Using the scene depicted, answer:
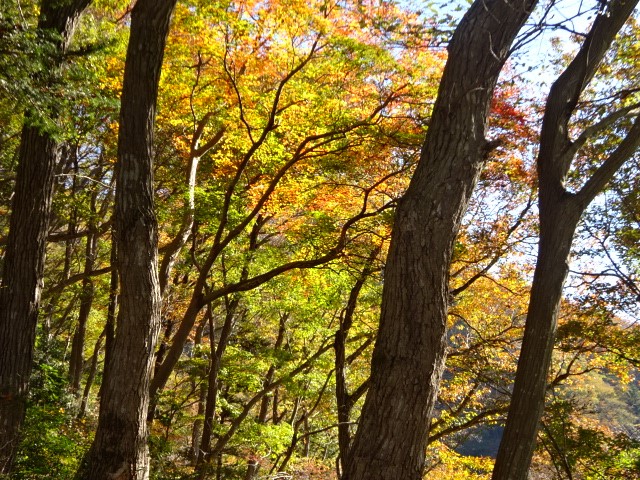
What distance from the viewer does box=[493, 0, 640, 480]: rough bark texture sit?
3.93 meters

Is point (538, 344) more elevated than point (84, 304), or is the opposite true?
point (84, 304)

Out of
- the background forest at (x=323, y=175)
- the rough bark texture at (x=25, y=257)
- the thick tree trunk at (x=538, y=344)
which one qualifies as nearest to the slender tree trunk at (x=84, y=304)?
the background forest at (x=323, y=175)

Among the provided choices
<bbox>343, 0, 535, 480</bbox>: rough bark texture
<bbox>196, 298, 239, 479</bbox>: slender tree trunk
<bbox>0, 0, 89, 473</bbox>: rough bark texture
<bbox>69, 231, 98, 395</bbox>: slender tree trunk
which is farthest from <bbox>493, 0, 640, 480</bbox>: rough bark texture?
<bbox>69, 231, 98, 395</bbox>: slender tree trunk

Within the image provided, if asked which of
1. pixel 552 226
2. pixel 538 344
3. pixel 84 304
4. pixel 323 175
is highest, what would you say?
pixel 323 175

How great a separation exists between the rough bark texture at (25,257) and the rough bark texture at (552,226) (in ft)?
15.2

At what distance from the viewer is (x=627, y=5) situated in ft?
13.7

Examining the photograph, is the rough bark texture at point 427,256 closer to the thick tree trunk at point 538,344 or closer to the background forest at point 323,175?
the background forest at point 323,175

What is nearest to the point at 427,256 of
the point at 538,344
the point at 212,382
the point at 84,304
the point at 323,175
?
Answer: the point at 538,344

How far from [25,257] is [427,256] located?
4.27 metres

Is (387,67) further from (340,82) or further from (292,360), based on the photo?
(292,360)

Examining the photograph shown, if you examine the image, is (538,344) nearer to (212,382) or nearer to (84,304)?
(212,382)

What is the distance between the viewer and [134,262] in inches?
159

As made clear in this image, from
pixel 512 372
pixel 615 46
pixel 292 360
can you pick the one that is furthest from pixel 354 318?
pixel 615 46

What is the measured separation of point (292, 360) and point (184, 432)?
9.97m
